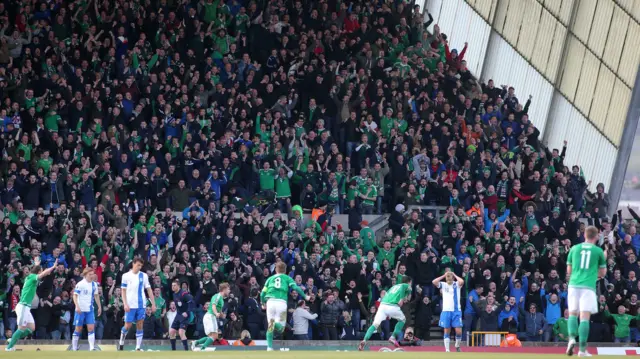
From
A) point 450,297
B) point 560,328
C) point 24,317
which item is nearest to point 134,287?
point 24,317

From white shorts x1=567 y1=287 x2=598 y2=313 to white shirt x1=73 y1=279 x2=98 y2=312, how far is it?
11618 mm

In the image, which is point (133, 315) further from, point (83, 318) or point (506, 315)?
point (506, 315)

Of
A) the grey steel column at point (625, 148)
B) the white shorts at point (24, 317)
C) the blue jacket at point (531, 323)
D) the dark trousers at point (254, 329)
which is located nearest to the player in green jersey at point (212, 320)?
the dark trousers at point (254, 329)

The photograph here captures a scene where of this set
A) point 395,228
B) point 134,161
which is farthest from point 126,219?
point 395,228

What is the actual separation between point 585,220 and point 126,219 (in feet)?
48.7

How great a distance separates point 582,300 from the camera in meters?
18.8

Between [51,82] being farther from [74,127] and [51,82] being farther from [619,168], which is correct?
[619,168]

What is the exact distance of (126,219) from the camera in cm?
3203

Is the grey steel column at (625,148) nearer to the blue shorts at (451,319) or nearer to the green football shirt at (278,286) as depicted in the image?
the blue shorts at (451,319)

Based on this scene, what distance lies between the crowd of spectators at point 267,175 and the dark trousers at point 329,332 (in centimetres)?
6

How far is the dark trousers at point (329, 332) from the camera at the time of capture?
31.3 meters

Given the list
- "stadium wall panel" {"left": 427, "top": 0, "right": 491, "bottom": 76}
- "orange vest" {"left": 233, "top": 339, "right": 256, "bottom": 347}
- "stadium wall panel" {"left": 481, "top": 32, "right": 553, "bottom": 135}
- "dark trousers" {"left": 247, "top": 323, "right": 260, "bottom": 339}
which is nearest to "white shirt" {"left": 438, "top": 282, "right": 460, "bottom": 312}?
"orange vest" {"left": 233, "top": 339, "right": 256, "bottom": 347}

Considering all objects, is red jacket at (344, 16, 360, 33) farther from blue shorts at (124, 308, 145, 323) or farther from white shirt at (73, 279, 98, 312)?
blue shorts at (124, 308, 145, 323)

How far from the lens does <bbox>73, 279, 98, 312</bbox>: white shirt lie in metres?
26.0
